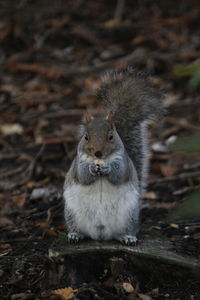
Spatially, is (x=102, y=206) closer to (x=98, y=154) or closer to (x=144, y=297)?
(x=98, y=154)

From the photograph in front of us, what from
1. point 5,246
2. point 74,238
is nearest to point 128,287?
point 74,238

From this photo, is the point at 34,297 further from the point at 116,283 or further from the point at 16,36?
the point at 16,36

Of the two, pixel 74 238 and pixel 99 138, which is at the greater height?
pixel 99 138

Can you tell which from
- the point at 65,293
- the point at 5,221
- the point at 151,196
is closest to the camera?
the point at 65,293

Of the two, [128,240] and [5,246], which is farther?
[5,246]

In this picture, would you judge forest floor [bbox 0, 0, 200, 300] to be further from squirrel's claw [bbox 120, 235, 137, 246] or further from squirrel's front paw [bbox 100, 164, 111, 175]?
squirrel's front paw [bbox 100, 164, 111, 175]

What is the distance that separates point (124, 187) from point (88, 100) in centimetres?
279

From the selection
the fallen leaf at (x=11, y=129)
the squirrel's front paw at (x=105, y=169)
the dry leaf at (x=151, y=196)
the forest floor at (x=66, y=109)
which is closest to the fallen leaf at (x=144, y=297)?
the forest floor at (x=66, y=109)

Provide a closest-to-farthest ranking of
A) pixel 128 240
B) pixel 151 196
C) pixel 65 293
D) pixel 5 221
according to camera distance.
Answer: pixel 65 293
pixel 128 240
pixel 5 221
pixel 151 196

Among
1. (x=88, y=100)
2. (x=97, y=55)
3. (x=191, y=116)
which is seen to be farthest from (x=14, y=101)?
(x=191, y=116)

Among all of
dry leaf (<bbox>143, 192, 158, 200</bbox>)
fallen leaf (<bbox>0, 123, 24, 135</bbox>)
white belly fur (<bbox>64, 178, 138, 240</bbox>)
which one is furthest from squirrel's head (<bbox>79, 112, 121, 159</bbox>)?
fallen leaf (<bbox>0, 123, 24, 135</bbox>)

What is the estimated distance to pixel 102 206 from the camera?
8.53 feet

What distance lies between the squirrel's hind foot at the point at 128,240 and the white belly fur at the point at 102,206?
26 millimetres

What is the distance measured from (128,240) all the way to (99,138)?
1.54ft
